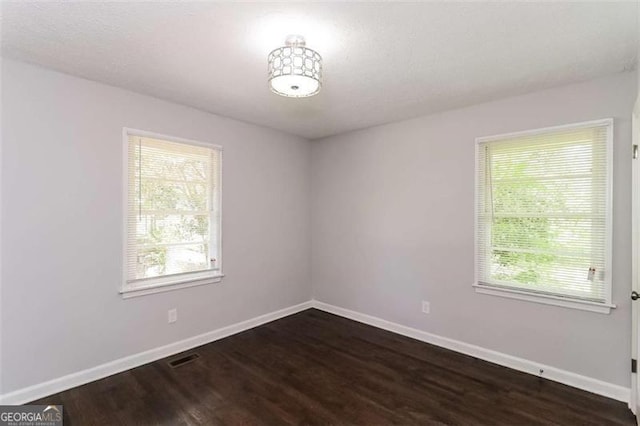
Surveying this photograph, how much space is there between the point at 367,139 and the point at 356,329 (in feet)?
8.01

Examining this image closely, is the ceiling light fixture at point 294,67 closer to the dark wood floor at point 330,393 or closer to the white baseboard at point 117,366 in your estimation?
the dark wood floor at point 330,393

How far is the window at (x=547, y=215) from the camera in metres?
2.47

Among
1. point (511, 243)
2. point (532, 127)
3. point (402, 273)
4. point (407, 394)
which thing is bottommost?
point (407, 394)

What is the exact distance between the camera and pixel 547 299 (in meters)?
2.67

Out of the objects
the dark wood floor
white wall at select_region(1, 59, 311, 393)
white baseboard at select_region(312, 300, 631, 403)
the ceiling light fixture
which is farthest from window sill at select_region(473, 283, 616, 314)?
white wall at select_region(1, 59, 311, 393)

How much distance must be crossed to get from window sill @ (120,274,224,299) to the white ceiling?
185cm

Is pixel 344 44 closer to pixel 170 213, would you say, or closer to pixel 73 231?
pixel 170 213

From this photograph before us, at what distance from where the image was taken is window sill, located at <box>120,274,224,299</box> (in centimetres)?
280

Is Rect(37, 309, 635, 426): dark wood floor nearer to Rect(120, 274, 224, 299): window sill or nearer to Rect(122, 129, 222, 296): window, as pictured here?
Rect(120, 274, 224, 299): window sill

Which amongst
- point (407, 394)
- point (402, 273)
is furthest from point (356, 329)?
point (407, 394)

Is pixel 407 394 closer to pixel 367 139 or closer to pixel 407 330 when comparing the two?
pixel 407 330

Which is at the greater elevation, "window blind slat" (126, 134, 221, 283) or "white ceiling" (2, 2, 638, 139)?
"white ceiling" (2, 2, 638, 139)

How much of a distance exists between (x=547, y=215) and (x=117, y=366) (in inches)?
161

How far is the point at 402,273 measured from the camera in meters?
3.65
